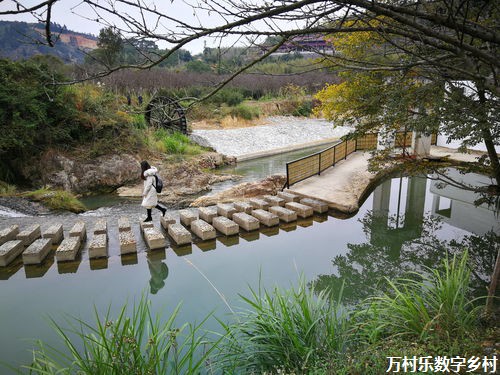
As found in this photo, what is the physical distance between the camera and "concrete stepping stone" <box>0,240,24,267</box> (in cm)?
504

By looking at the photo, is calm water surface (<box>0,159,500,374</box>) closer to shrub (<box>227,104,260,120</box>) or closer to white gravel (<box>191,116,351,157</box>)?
white gravel (<box>191,116,351,157</box>)

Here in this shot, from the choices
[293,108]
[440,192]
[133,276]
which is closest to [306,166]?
[440,192]

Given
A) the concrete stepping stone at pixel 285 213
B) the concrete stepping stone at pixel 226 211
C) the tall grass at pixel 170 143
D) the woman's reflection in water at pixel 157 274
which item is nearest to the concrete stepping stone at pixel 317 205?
the concrete stepping stone at pixel 285 213

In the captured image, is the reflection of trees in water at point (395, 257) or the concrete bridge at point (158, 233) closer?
the reflection of trees in water at point (395, 257)

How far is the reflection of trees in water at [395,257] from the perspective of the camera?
476 centimetres

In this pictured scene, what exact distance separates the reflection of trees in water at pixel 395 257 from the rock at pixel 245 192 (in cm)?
325


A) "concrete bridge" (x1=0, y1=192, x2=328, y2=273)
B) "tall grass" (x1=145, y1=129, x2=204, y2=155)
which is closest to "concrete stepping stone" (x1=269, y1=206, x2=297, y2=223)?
"concrete bridge" (x1=0, y1=192, x2=328, y2=273)

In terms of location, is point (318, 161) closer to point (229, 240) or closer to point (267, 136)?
point (229, 240)

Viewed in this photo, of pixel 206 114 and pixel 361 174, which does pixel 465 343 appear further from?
pixel 206 114

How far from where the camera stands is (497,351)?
2371 mm

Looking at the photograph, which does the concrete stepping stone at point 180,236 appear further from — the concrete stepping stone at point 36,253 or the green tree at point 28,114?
the green tree at point 28,114

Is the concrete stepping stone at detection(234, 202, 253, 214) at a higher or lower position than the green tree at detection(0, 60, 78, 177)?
lower

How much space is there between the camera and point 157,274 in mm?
5082

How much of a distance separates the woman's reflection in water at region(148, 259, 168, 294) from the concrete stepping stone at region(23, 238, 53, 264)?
161cm
